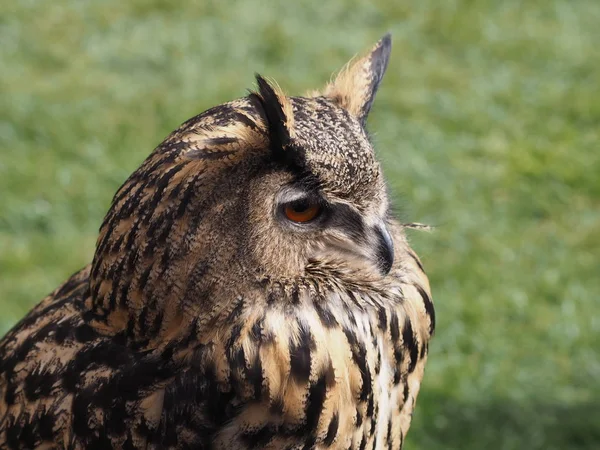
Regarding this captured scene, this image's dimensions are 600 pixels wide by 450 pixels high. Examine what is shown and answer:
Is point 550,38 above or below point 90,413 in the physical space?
above

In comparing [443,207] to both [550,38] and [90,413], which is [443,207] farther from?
[90,413]

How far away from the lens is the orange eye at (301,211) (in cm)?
165

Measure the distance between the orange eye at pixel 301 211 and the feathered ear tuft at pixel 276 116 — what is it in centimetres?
12

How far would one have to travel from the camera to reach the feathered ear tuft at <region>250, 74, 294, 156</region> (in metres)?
1.57

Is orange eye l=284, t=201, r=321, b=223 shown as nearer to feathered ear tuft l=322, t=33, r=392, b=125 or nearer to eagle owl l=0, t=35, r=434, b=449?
eagle owl l=0, t=35, r=434, b=449

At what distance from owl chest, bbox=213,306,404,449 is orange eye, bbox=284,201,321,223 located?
19 cm

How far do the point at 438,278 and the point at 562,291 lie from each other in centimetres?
55

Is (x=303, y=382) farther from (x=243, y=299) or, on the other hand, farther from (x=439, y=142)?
(x=439, y=142)

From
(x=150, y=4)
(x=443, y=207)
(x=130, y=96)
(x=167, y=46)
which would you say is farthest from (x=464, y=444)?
(x=150, y=4)

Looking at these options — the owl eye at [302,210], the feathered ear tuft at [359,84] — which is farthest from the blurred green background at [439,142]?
the owl eye at [302,210]

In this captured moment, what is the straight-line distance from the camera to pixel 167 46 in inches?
219

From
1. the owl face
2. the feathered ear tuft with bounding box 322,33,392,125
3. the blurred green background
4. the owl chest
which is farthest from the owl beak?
the blurred green background

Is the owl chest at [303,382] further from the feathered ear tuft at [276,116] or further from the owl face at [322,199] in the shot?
the feathered ear tuft at [276,116]

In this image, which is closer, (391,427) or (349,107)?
(349,107)
